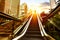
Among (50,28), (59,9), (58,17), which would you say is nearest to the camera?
(59,9)

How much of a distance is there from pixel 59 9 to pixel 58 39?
1265 mm

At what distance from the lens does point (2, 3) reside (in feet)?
31.7

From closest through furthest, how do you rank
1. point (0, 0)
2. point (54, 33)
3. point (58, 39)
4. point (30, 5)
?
point (58, 39), point (54, 33), point (0, 0), point (30, 5)

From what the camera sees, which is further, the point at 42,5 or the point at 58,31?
the point at 42,5

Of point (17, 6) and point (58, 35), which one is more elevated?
point (17, 6)

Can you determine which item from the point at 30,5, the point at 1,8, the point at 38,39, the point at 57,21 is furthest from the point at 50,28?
the point at 30,5

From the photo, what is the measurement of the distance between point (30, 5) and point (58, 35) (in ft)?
45.6

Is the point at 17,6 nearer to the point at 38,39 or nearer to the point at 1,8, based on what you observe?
the point at 1,8

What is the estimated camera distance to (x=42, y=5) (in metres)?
15.6

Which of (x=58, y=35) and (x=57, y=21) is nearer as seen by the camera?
(x=58, y=35)

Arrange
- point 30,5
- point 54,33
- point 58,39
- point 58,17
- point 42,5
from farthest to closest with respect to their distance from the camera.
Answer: point 30,5
point 42,5
point 58,17
point 54,33
point 58,39

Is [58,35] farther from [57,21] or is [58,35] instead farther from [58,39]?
[57,21]

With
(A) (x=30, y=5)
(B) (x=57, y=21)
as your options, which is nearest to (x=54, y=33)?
(B) (x=57, y=21)

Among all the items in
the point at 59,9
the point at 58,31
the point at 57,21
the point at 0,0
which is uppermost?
the point at 0,0
